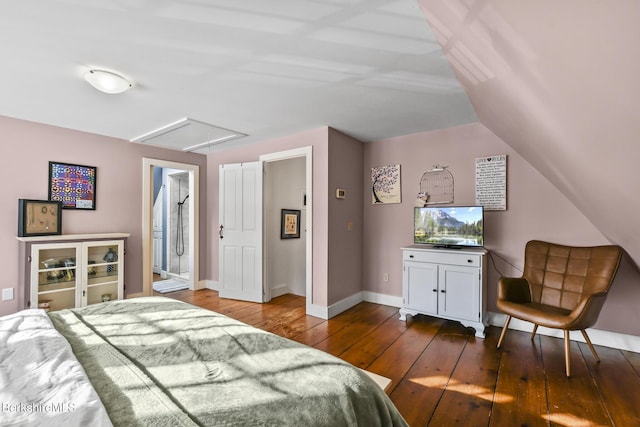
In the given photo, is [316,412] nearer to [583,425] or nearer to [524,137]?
[583,425]

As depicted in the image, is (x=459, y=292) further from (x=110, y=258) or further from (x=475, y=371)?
(x=110, y=258)

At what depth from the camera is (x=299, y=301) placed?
13.4ft

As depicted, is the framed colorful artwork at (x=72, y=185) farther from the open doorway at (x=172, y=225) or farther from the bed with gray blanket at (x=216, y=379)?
the bed with gray blanket at (x=216, y=379)

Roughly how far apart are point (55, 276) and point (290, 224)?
295 cm

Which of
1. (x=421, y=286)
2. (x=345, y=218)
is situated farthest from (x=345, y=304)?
(x=345, y=218)

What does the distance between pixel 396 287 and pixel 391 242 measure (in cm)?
62

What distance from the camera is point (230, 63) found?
2.01 meters

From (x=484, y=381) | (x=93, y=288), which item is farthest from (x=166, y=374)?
(x=93, y=288)

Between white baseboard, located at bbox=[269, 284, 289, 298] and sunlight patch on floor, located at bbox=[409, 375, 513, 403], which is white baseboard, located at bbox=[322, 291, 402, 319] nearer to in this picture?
white baseboard, located at bbox=[269, 284, 289, 298]

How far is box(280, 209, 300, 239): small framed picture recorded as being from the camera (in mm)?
4441

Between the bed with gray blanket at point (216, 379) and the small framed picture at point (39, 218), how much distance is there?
2.47 metres

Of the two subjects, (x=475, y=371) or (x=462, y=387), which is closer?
(x=462, y=387)

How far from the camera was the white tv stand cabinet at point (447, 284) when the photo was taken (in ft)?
9.48

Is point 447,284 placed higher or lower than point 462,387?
higher
